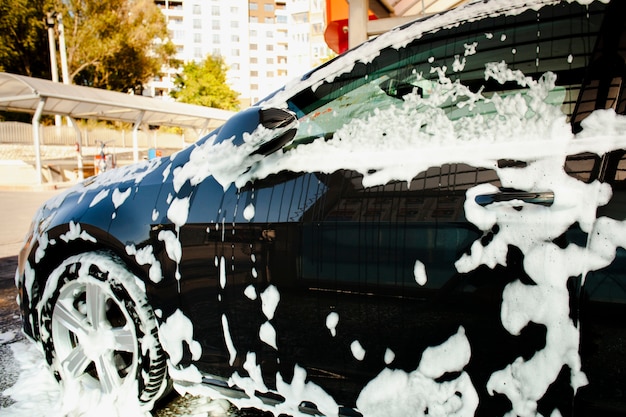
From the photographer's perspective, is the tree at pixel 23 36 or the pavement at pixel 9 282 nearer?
the pavement at pixel 9 282

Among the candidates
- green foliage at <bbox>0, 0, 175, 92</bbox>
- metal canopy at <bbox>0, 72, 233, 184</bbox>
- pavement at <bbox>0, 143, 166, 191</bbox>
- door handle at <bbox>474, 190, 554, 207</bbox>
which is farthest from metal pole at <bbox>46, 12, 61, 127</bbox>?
door handle at <bbox>474, 190, 554, 207</bbox>

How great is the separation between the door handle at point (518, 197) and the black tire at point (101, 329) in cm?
133

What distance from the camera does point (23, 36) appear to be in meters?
26.8

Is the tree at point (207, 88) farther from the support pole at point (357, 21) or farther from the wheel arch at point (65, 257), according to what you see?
the wheel arch at point (65, 257)

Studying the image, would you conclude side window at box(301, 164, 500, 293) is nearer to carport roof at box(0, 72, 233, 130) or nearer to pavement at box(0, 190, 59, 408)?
pavement at box(0, 190, 59, 408)

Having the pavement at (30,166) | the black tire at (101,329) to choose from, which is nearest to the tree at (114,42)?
the pavement at (30,166)

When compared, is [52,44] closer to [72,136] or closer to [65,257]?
[72,136]

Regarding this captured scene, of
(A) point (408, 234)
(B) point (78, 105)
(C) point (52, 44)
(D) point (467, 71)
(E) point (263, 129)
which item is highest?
(C) point (52, 44)

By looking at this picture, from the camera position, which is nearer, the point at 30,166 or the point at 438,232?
the point at 438,232

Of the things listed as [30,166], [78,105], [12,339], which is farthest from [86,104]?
[12,339]

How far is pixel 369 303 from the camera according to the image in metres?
1.35

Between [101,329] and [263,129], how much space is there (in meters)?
1.19

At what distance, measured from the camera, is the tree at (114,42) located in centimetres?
2819

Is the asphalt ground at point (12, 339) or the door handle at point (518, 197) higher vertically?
the door handle at point (518, 197)
